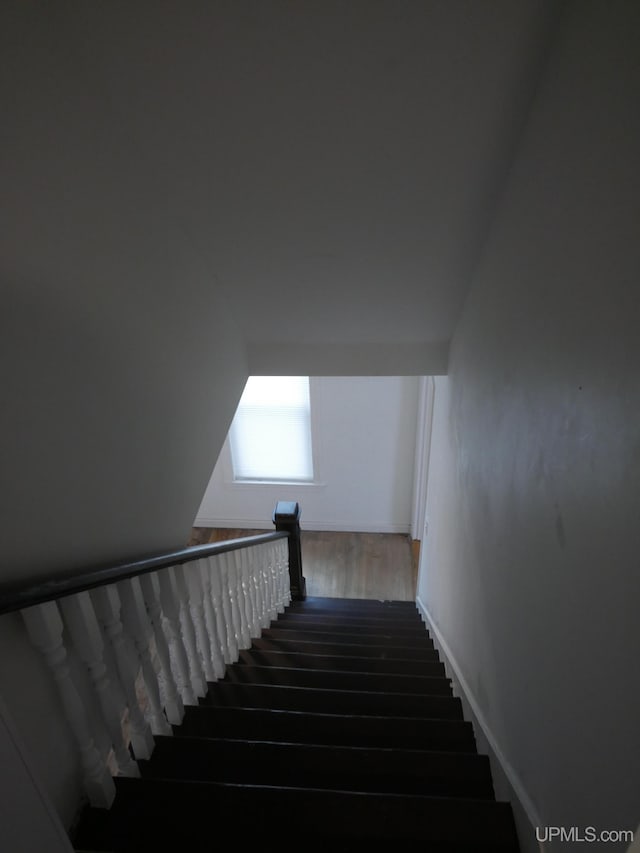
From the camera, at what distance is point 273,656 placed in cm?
215

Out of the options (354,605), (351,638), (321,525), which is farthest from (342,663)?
(321,525)

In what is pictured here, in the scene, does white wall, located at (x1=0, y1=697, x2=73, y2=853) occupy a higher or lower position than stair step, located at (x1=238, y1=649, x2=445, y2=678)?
higher

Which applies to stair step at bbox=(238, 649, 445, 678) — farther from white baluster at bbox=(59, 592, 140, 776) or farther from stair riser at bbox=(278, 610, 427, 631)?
white baluster at bbox=(59, 592, 140, 776)

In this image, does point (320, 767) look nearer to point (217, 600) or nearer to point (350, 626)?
point (217, 600)

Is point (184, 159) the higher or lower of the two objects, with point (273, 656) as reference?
higher

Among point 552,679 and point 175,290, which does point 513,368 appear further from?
point 175,290

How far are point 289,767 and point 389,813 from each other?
0.32 metres

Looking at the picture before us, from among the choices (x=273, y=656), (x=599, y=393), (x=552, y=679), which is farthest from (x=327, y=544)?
(x=599, y=393)

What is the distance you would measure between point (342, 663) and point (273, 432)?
2828mm

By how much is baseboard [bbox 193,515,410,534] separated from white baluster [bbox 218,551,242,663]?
2895mm

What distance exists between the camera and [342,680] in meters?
1.88

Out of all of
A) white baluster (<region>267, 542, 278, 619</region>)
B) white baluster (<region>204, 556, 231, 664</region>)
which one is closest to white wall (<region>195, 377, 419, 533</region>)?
white baluster (<region>267, 542, 278, 619</region>)

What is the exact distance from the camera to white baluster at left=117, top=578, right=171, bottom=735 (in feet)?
3.97

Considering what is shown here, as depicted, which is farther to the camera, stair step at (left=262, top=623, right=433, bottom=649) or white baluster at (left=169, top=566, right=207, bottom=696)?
stair step at (left=262, top=623, right=433, bottom=649)
